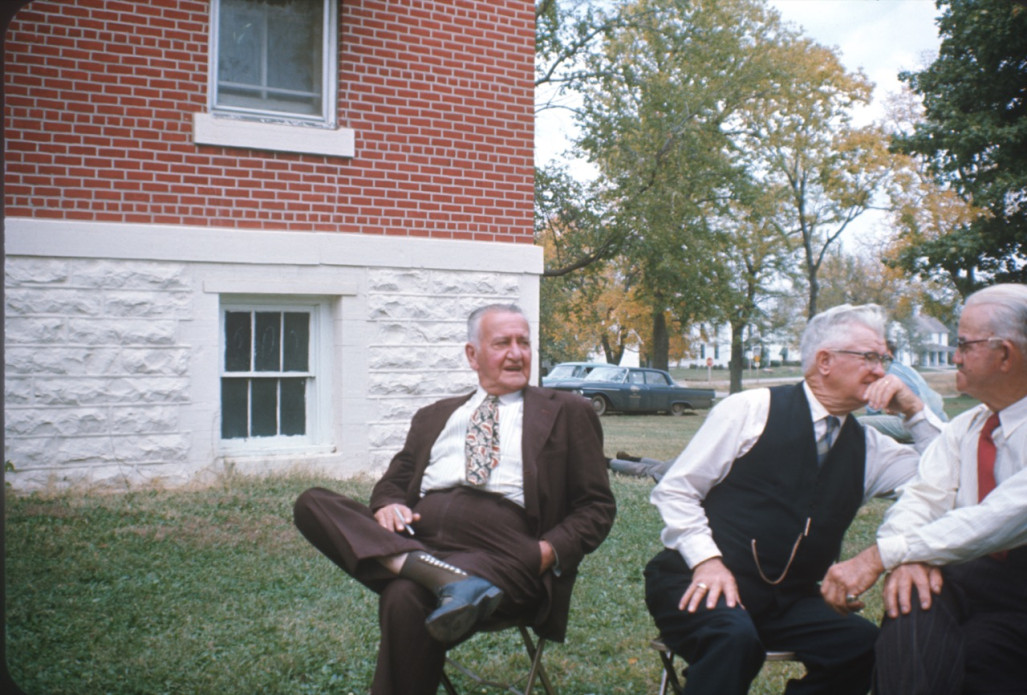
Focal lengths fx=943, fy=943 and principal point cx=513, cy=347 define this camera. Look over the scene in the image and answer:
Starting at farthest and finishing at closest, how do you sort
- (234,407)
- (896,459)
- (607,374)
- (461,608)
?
(607,374) < (234,407) < (896,459) < (461,608)

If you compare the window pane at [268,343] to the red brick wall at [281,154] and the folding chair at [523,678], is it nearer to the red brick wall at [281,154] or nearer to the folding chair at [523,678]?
the red brick wall at [281,154]

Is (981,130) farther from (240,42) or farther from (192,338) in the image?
(192,338)

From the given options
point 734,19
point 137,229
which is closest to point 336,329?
point 137,229

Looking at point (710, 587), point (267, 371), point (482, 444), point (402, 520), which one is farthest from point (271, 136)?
point (710, 587)

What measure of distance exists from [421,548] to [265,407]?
4477mm

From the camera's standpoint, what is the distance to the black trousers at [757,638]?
2600 millimetres

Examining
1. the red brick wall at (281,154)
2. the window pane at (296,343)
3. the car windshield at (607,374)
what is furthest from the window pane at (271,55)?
the car windshield at (607,374)

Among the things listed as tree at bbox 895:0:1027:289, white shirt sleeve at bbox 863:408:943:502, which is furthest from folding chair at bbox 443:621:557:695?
tree at bbox 895:0:1027:289

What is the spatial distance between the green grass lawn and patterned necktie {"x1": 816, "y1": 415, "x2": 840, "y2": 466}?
4.20 ft

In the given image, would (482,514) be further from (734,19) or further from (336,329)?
(734,19)

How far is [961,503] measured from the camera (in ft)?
8.90

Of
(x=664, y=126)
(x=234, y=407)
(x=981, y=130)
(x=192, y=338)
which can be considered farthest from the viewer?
(x=664, y=126)

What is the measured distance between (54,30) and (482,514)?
5055 millimetres

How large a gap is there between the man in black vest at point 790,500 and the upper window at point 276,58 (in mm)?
5123
